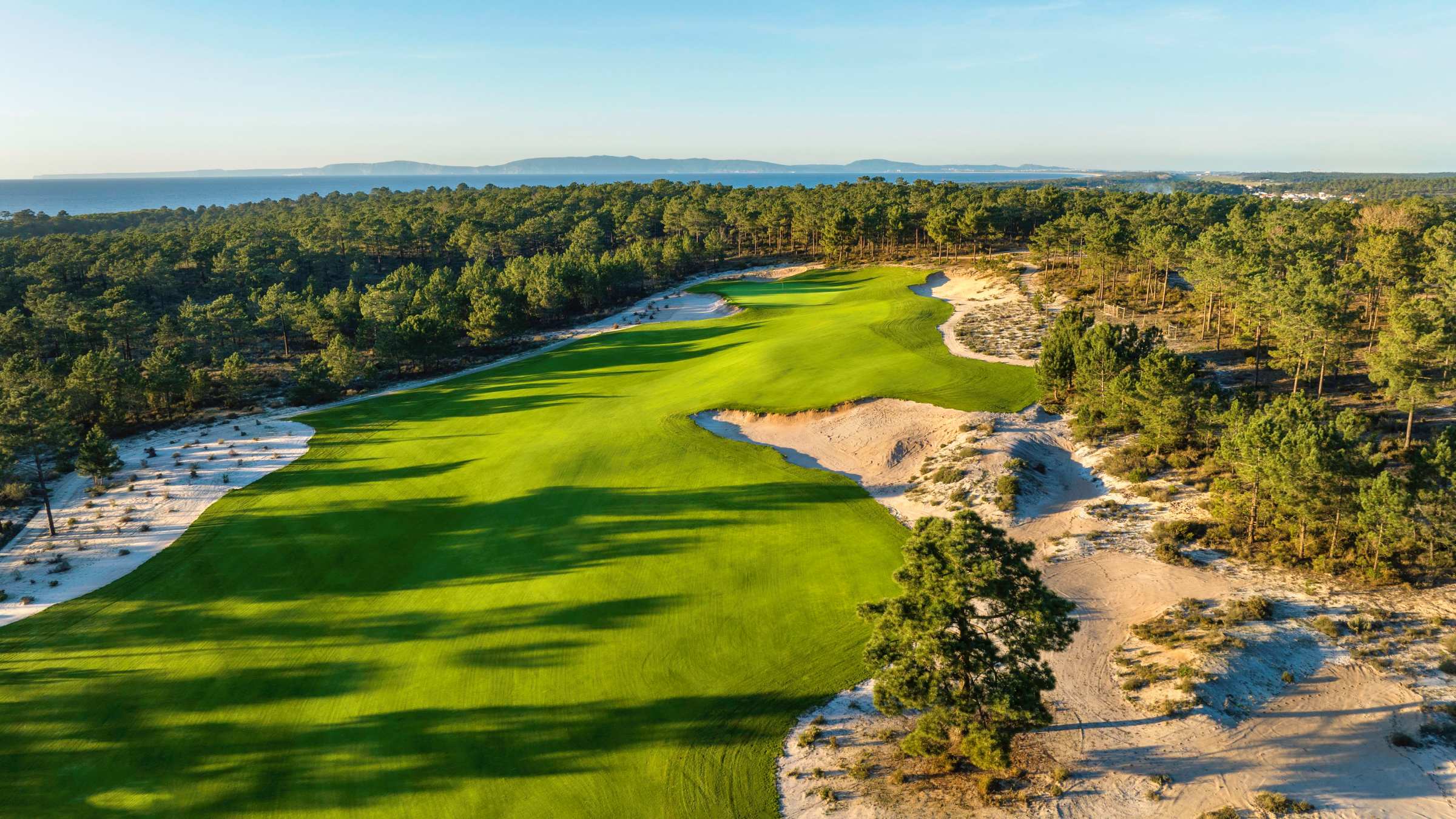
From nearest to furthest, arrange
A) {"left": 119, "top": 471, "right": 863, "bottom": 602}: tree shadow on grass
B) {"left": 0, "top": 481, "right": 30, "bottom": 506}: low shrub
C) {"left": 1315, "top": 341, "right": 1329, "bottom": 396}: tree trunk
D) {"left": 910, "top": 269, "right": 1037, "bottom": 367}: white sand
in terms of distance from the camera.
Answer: {"left": 119, "top": 471, "right": 863, "bottom": 602}: tree shadow on grass → {"left": 1315, "top": 341, "right": 1329, "bottom": 396}: tree trunk → {"left": 0, "top": 481, "right": 30, "bottom": 506}: low shrub → {"left": 910, "top": 269, "right": 1037, "bottom": 367}: white sand

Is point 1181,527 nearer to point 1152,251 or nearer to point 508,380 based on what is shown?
point 1152,251

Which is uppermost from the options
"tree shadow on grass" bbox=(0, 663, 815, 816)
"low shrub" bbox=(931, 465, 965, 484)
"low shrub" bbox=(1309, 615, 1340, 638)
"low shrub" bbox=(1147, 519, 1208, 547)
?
"low shrub" bbox=(931, 465, 965, 484)

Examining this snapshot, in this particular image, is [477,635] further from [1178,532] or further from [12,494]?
[12,494]

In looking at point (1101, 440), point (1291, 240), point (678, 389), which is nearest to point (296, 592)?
point (678, 389)

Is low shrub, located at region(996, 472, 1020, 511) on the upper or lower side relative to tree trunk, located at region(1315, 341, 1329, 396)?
lower

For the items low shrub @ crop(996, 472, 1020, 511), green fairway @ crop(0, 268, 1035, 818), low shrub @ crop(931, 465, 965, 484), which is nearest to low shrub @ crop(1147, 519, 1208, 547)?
low shrub @ crop(996, 472, 1020, 511)

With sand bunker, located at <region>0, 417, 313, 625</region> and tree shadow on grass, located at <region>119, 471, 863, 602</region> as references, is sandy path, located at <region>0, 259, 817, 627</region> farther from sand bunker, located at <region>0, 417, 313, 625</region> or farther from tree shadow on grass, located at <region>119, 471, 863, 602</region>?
tree shadow on grass, located at <region>119, 471, 863, 602</region>

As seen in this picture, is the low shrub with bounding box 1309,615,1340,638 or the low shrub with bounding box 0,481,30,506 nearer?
the low shrub with bounding box 1309,615,1340,638
